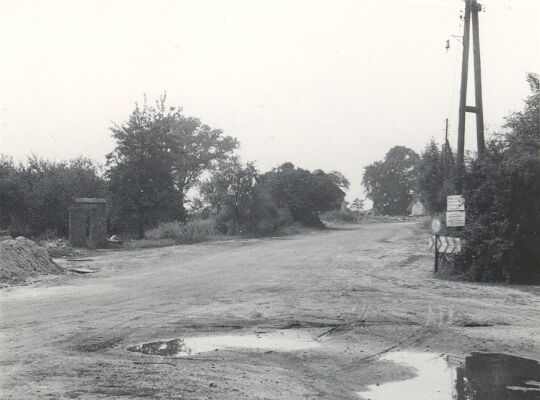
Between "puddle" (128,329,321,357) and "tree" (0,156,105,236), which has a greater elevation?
"tree" (0,156,105,236)

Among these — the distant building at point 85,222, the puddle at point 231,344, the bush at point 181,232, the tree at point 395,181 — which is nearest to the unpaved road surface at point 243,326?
the puddle at point 231,344

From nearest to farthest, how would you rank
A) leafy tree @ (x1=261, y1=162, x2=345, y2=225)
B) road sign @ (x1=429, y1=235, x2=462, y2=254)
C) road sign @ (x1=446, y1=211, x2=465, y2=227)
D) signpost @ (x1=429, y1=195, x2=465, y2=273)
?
road sign @ (x1=429, y1=235, x2=462, y2=254) < signpost @ (x1=429, y1=195, x2=465, y2=273) < road sign @ (x1=446, y1=211, x2=465, y2=227) < leafy tree @ (x1=261, y1=162, x2=345, y2=225)

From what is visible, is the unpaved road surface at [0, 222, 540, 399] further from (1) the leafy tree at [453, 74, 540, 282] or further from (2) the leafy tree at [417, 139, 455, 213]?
(2) the leafy tree at [417, 139, 455, 213]

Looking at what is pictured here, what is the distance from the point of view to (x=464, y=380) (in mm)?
A: 5816

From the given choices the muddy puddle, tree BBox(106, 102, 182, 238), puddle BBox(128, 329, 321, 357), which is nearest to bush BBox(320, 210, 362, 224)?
tree BBox(106, 102, 182, 238)

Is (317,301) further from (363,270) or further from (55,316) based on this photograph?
(363,270)

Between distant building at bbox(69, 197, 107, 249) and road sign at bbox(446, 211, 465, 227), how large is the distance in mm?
15754

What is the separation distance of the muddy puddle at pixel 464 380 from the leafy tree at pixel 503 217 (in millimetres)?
7651

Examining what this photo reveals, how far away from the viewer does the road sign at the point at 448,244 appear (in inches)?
571

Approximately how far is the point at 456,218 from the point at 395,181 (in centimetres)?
9796

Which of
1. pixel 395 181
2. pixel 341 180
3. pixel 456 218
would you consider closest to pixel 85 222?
pixel 456 218

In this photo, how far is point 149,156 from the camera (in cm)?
3088

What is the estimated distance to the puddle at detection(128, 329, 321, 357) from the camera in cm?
696

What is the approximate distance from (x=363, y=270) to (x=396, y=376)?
401 inches
